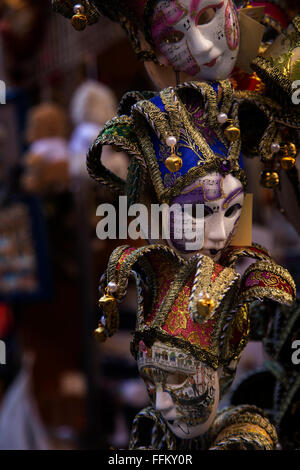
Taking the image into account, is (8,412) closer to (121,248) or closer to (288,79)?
(121,248)

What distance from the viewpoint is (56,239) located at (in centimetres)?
226

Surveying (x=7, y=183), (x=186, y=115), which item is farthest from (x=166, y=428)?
(x=7, y=183)

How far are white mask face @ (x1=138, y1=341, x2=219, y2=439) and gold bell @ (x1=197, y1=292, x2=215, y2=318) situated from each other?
8 centimetres

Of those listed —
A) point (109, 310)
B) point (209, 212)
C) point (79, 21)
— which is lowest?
point (109, 310)

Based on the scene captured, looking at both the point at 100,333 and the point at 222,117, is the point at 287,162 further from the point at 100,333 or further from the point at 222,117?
the point at 100,333

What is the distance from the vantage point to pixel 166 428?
71 cm

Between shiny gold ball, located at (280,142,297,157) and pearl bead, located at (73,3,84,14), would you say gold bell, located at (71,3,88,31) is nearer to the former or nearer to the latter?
pearl bead, located at (73,3,84,14)

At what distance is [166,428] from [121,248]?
233 mm

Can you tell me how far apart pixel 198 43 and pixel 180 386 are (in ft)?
1.26

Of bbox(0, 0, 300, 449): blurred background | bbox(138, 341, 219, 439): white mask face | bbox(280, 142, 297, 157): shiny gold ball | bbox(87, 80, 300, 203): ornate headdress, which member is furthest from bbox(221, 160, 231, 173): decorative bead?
bbox(0, 0, 300, 449): blurred background

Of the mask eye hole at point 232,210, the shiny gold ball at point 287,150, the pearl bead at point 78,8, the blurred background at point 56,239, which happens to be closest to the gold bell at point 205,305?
the mask eye hole at point 232,210

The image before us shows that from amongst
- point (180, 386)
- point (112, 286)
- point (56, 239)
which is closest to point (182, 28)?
point (112, 286)

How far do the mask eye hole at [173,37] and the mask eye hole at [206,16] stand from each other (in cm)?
2

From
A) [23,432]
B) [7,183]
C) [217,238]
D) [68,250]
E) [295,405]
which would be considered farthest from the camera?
[68,250]
